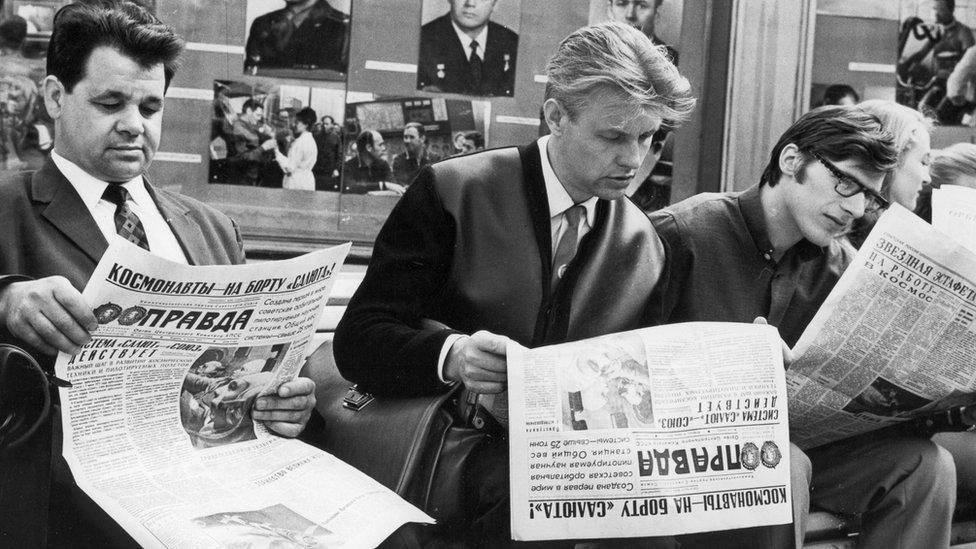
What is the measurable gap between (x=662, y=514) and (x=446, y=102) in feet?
7.11

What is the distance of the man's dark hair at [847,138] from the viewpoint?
9.16ft

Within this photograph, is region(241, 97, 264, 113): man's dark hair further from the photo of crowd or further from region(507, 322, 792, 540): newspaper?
region(507, 322, 792, 540): newspaper

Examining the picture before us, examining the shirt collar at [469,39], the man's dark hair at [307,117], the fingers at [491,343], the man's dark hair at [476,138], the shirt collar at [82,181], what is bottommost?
the fingers at [491,343]

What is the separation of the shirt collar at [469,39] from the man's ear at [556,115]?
1436mm

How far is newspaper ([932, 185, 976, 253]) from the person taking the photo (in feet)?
8.91

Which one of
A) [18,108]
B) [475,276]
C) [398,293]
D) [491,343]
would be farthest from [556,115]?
[18,108]

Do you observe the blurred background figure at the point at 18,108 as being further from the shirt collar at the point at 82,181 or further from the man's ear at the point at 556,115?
the man's ear at the point at 556,115

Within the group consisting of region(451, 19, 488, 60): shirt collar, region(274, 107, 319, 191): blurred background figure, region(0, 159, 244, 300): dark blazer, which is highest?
region(451, 19, 488, 60): shirt collar

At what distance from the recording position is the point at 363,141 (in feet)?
12.6

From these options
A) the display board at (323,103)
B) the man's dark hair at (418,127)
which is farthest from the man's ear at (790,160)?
the man's dark hair at (418,127)

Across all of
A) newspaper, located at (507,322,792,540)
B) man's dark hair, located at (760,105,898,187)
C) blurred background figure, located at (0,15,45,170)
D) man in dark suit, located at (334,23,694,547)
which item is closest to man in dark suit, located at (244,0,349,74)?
blurred background figure, located at (0,15,45,170)

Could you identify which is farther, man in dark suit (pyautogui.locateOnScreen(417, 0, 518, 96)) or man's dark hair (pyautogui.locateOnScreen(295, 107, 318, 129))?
man in dark suit (pyautogui.locateOnScreen(417, 0, 518, 96))

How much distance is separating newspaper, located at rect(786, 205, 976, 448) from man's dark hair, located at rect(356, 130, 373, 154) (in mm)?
1889

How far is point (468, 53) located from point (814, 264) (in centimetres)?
154
